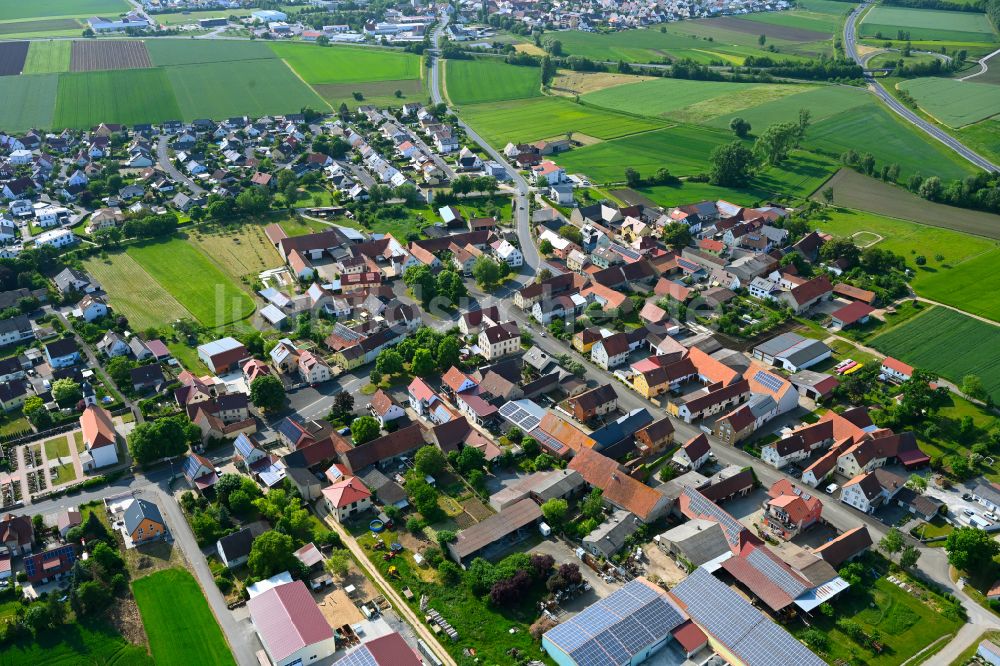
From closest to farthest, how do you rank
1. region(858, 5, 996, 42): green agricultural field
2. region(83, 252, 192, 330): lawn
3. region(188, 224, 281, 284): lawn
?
region(83, 252, 192, 330): lawn, region(188, 224, 281, 284): lawn, region(858, 5, 996, 42): green agricultural field

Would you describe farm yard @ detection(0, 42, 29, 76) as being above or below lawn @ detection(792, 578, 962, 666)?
above

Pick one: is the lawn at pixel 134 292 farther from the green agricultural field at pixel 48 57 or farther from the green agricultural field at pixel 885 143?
the green agricultural field at pixel 885 143

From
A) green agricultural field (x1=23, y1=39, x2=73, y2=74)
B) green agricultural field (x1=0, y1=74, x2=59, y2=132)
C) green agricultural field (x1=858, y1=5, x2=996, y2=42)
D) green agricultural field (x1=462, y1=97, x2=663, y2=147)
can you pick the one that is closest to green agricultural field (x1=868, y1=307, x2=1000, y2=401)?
green agricultural field (x1=462, y1=97, x2=663, y2=147)

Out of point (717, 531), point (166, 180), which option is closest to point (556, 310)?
point (717, 531)

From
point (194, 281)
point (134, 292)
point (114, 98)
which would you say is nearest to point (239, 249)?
point (194, 281)

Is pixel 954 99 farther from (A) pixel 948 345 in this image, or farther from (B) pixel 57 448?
(B) pixel 57 448

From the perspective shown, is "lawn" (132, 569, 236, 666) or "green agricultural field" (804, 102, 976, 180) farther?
"green agricultural field" (804, 102, 976, 180)

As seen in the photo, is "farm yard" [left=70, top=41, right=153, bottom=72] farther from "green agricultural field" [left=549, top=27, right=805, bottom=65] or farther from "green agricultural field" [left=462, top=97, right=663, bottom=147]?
"green agricultural field" [left=549, top=27, right=805, bottom=65]

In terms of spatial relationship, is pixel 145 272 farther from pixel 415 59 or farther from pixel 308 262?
pixel 415 59
